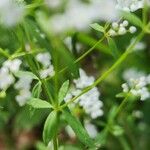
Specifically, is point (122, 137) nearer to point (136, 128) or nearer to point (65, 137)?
point (136, 128)

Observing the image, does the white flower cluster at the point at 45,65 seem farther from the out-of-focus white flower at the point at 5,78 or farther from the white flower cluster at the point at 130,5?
the white flower cluster at the point at 130,5

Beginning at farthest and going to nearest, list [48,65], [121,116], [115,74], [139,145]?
1. [115,74]
2. [139,145]
3. [121,116]
4. [48,65]

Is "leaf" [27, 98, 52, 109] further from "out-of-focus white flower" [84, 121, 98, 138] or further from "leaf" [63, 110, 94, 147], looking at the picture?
"out-of-focus white flower" [84, 121, 98, 138]

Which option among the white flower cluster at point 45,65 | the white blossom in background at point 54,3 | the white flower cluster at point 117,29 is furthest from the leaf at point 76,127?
the white blossom in background at point 54,3

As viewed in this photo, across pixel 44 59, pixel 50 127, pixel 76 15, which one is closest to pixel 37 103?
pixel 50 127

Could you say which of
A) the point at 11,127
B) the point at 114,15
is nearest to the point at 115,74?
the point at 11,127

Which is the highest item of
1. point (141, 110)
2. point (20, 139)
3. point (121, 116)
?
point (121, 116)
